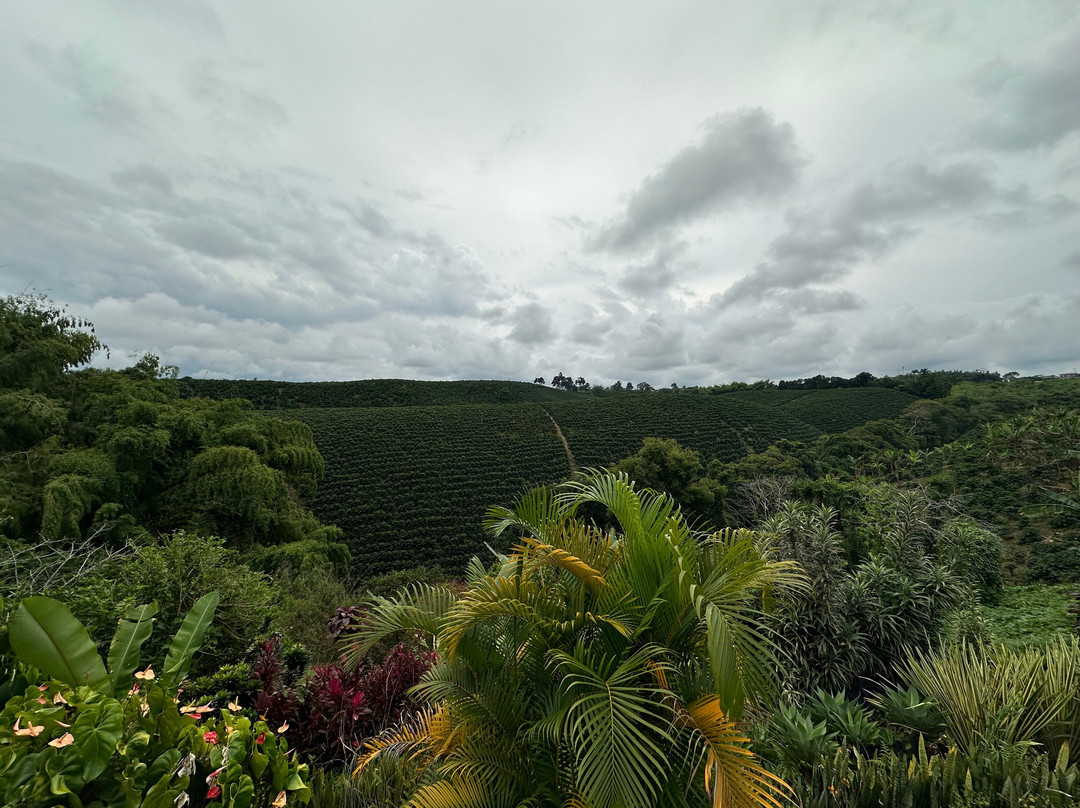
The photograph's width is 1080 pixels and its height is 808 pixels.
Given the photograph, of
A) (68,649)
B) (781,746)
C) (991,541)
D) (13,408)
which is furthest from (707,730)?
(13,408)

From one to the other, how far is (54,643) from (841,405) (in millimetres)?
63430

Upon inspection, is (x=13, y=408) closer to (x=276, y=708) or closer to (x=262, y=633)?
(x=262, y=633)

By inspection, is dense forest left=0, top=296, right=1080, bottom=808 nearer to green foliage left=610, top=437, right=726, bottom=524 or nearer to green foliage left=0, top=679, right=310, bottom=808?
green foliage left=0, top=679, right=310, bottom=808

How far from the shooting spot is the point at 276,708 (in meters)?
3.18

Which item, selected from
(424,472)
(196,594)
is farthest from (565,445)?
(196,594)

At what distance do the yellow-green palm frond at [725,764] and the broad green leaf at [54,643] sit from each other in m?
2.62

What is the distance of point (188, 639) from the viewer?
256cm

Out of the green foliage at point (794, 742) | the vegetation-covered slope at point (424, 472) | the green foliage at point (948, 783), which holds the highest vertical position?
the green foliage at point (948, 783)

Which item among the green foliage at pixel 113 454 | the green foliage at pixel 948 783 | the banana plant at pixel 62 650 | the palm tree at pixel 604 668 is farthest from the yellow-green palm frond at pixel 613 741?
the green foliage at pixel 113 454

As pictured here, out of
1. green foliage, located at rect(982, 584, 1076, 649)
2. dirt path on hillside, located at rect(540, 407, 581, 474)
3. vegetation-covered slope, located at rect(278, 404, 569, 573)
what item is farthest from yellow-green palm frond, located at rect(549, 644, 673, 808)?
dirt path on hillside, located at rect(540, 407, 581, 474)

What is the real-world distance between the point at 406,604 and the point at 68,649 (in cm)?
155

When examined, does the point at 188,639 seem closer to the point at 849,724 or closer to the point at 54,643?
the point at 54,643

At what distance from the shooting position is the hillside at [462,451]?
2136 cm

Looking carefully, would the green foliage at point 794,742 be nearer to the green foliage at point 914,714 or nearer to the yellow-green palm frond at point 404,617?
the green foliage at point 914,714
